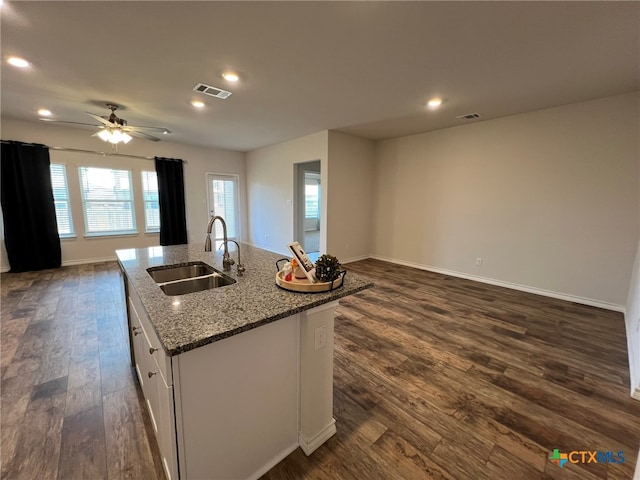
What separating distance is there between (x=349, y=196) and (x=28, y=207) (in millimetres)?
5579

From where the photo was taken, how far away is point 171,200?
5938 millimetres

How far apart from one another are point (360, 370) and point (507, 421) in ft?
3.20

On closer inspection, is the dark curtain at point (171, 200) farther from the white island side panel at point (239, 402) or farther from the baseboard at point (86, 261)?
the white island side panel at point (239, 402)

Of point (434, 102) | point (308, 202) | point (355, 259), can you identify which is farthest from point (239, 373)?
point (308, 202)

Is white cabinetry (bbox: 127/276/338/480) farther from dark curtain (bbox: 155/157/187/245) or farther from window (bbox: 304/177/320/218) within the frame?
window (bbox: 304/177/320/218)

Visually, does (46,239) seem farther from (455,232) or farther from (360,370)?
(455,232)

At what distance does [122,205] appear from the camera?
18.2 ft

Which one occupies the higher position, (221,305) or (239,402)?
(221,305)

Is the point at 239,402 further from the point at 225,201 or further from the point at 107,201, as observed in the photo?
the point at 225,201

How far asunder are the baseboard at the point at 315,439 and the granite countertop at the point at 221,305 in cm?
80

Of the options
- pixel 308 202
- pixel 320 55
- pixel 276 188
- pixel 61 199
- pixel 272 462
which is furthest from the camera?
pixel 308 202

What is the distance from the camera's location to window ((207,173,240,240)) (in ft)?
22.0

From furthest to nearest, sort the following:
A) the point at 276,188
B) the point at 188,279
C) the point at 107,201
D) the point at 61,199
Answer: the point at 276,188, the point at 107,201, the point at 61,199, the point at 188,279

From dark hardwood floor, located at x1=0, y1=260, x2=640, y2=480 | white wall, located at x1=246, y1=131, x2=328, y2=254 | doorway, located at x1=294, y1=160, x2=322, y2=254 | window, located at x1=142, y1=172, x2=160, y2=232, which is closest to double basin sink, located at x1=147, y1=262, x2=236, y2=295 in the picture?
dark hardwood floor, located at x1=0, y1=260, x2=640, y2=480
